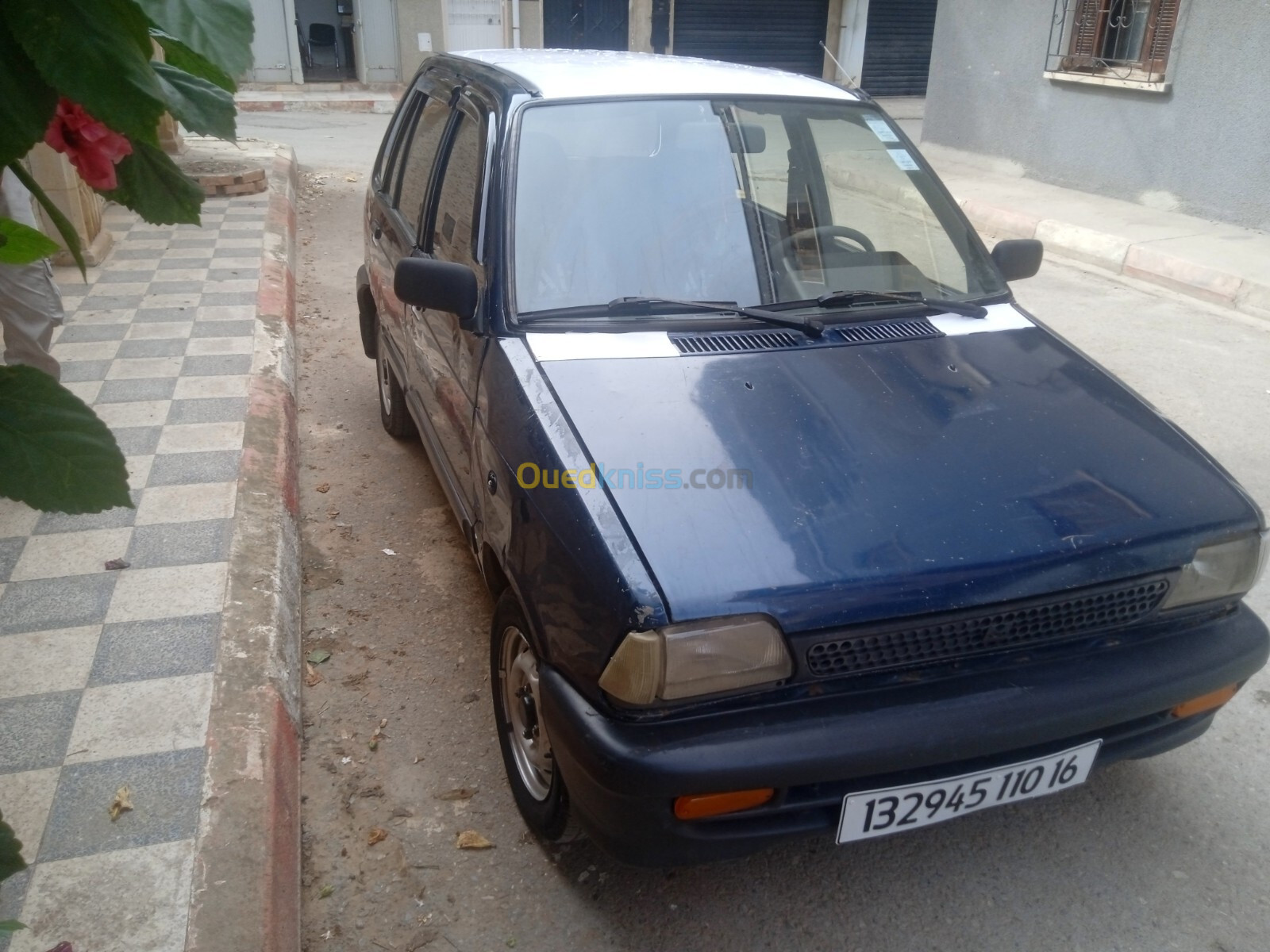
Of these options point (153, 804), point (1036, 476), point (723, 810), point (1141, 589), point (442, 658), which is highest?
point (1036, 476)

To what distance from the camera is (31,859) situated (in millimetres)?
2188

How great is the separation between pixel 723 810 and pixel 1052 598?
82 centimetres

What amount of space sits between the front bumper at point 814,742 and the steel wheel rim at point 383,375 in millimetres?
2813

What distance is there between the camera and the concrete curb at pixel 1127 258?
7316 mm

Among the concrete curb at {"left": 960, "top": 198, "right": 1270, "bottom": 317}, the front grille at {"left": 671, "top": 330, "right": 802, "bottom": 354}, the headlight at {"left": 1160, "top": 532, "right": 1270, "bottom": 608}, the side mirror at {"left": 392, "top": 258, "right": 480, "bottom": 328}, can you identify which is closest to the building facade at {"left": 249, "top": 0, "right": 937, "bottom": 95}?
the concrete curb at {"left": 960, "top": 198, "right": 1270, "bottom": 317}

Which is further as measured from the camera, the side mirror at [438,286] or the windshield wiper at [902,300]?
the windshield wiper at [902,300]

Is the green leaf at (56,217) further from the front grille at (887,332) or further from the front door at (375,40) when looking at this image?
the front door at (375,40)

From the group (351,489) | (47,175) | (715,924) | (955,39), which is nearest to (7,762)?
(715,924)

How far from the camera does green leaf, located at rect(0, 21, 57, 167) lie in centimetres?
91

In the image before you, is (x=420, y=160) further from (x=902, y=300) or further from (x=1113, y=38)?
(x=1113, y=38)

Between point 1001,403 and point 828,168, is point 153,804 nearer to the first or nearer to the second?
point 1001,403

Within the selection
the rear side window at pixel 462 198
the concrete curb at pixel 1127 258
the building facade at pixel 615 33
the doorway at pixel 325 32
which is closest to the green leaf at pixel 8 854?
the rear side window at pixel 462 198

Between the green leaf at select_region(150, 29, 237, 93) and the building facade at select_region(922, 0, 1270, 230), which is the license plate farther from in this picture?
the building facade at select_region(922, 0, 1270, 230)

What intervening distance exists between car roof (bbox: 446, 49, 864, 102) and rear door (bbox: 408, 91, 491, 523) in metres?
0.24
